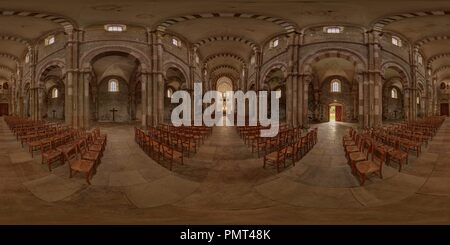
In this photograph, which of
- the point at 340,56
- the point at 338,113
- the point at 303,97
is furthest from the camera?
the point at 338,113

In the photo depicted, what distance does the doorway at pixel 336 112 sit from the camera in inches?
1046

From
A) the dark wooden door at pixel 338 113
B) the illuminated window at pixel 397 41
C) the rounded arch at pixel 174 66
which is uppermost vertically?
the illuminated window at pixel 397 41

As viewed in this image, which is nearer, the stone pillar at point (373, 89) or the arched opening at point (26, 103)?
the stone pillar at point (373, 89)

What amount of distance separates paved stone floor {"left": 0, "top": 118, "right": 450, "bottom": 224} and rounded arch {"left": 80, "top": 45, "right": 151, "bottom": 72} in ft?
14.0

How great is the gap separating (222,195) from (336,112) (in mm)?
27050

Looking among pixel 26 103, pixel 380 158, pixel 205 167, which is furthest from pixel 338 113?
pixel 26 103

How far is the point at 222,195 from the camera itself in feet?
10.8

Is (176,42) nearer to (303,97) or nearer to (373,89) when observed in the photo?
(303,97)

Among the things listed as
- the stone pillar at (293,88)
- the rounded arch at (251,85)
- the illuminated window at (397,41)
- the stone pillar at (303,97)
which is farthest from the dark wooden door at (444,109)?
the stone pillar at (293,88)

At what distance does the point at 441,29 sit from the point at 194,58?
17144 millimetres

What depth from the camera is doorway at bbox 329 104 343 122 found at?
2658 centimetres

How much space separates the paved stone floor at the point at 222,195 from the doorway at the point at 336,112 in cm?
2351

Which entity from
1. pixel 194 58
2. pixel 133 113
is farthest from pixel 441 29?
pixel 133 113

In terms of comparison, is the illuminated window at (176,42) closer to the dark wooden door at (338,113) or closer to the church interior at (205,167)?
the church interior at (205,167)
